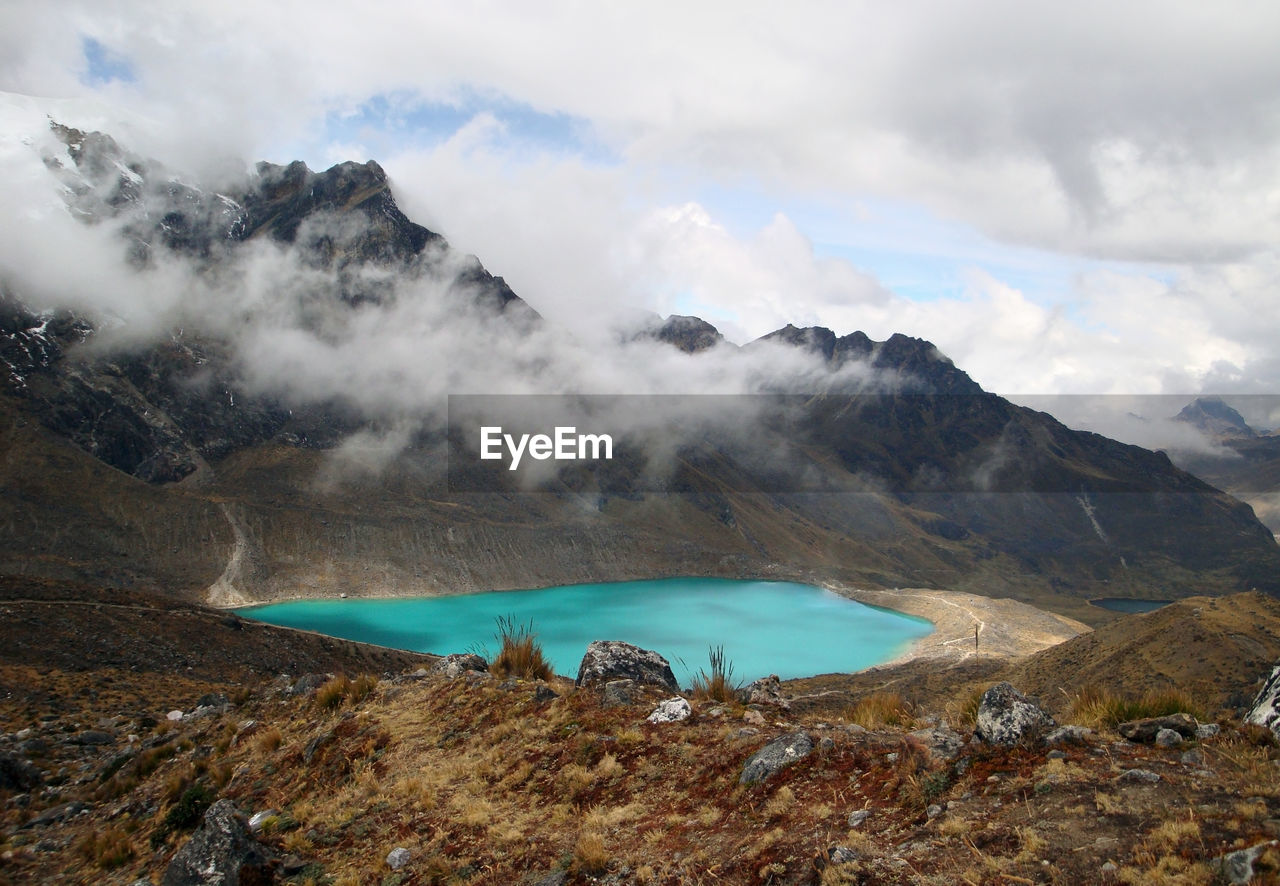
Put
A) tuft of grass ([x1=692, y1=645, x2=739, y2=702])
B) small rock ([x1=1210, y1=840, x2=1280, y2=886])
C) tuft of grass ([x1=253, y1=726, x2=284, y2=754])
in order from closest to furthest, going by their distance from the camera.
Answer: small rock ([x1=1210, y1=840, x2=1280, y2=886])
tuft of grass ([x1=692, y1=645, x2=739, y2=702])
tuft of grass ([x1=253, y1=726, x2=284, y2=754])

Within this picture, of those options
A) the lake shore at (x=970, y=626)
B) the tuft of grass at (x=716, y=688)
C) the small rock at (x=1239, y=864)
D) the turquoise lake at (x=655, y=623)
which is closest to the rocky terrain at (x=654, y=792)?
the small rock at (x=1239, y=864)

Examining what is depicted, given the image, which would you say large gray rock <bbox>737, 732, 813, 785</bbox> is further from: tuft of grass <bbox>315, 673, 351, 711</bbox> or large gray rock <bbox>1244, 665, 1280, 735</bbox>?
tuft of grass <bbox>315, 673, 351, 711</bbox>

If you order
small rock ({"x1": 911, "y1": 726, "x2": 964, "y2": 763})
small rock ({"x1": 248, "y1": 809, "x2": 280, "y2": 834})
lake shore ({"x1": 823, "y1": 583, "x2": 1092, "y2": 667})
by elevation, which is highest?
small rock ({"x1": 911, "y1": 726, "x2": 964, "y2": 763})

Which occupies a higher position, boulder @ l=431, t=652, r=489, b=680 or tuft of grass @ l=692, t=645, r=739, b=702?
tuft of grass @ l=692, t=645, r=739, b=702

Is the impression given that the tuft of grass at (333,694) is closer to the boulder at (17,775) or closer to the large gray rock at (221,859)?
the large gray rock at (221,859)

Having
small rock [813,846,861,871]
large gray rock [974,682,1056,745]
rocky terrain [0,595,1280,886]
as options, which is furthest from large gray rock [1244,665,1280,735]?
small rock [813,846,861,871]

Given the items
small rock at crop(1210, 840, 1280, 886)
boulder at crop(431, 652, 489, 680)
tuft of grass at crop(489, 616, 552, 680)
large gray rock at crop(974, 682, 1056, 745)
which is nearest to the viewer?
small rock at crop(1210, 840, 1280, 886)
